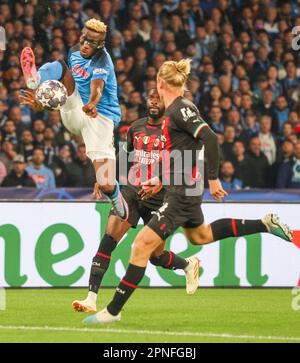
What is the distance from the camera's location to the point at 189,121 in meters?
8.53

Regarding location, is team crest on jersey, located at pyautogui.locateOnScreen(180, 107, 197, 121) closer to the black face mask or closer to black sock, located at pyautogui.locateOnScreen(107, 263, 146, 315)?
black sock, located at pyautogui.locateOnScreen(107, 263, 146, 315)

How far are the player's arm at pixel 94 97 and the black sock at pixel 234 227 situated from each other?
5.04 ft

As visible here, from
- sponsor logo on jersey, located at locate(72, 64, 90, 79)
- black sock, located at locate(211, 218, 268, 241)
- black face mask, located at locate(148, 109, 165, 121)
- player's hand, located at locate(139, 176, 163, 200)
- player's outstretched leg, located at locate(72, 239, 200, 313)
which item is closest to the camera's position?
player's hand, located at locate(139, 176, 163, 200)

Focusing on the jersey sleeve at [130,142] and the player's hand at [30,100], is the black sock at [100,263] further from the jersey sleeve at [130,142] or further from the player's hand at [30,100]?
the player's hand at [30,100]

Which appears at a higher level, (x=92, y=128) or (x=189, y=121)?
(x=189, y=121)

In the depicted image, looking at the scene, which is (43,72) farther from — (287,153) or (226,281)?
(287,153)

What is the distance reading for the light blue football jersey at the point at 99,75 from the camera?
9.75 metres

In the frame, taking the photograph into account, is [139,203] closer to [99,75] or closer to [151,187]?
[151,187]

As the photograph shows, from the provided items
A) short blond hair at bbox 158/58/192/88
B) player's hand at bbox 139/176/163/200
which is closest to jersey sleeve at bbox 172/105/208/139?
short blond hair at bbox 158/58/192/88

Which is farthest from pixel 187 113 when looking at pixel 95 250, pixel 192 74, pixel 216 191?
pixel 192 74

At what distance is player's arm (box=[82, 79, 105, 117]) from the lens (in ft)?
31.2

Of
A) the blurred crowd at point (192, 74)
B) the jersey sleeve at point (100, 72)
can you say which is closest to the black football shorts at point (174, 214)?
the jersey sleeve at point (100, 72)

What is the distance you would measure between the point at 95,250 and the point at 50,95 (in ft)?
10.1
